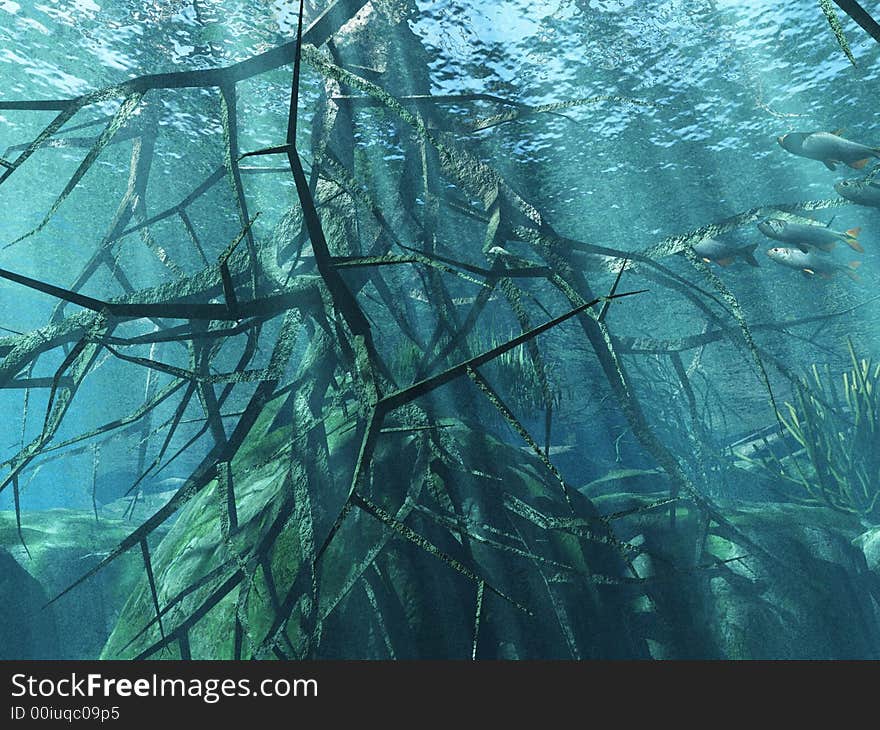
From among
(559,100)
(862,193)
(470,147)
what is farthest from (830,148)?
(470,147)

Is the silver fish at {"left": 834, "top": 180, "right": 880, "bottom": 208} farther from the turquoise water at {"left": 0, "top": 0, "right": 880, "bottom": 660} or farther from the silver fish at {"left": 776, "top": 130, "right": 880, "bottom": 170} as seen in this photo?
the silver fish at {"left": 776, "top": 130, "right": 880, "bottom": 170}

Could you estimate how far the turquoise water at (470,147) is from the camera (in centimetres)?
345

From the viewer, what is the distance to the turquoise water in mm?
3449

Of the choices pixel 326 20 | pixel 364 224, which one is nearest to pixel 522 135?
pixel 364 224

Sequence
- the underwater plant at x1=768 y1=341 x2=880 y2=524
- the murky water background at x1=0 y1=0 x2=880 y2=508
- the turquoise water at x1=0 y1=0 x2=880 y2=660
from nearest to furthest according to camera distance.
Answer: the turquoise water at x1=0 y1=0 x2=880 y2=660, the underwater plant at x1=768 y1=341 x2=880 y2=524, the murky water background at x1=0 y1=0 x2=880 y2=508

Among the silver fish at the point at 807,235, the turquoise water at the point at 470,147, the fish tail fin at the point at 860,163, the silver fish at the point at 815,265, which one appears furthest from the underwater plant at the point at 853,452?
the fish tail fin at the point at 860,163

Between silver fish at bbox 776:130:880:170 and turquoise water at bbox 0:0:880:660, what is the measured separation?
2.76ft

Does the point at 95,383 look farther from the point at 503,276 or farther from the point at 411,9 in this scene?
the point at 503,276

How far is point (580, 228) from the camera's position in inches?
661

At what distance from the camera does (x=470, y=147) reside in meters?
11.2

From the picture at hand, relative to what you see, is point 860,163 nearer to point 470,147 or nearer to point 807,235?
Result: point 807,235

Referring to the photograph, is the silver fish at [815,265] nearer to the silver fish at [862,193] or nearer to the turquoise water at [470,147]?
the turquoise water at [470,147]

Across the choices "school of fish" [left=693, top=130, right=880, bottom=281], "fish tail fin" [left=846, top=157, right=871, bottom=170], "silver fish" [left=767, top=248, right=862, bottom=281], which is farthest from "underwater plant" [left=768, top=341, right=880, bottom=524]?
"fish tail fin" [left=846, top=157, right=871, bottom=170]

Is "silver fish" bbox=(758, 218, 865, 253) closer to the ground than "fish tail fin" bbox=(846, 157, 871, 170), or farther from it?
closer to the ground
